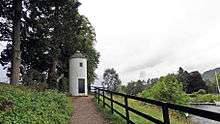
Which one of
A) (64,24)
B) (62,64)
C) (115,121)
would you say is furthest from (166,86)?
(115,121)

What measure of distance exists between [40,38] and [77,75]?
9545 millimetres

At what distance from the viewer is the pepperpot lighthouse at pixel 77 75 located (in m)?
38.4

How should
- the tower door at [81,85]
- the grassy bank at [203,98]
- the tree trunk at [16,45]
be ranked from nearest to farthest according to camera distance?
the tree trunk at [16,45] < the tower door at [81,85] < the grassy bank at [203,98]

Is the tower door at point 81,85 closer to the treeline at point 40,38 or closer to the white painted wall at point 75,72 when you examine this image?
the white painted wall at point 75,72

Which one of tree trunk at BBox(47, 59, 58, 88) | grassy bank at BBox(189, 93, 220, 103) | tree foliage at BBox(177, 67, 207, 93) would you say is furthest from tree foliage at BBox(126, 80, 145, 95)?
tree trunk at BBox(47, 59, 58, 88)

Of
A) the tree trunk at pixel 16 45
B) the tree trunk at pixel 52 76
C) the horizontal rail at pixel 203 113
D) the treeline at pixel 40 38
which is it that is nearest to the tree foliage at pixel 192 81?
the treeline at pixel 40 38

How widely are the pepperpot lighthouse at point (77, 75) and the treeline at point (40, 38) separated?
1.60m

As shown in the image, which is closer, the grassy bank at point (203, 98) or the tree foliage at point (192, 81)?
the grassy bank at point (203, 98)

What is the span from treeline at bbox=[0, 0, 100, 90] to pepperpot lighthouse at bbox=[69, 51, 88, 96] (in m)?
1.60

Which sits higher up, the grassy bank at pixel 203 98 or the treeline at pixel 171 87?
the treeline at pixel 171 87

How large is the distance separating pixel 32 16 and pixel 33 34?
4.16 meters

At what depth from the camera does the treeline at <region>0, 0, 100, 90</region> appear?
78.7 feet

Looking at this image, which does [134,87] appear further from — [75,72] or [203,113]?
[203,113]

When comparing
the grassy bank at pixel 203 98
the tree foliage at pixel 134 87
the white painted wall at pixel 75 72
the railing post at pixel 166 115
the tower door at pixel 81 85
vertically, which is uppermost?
the tree foliage at pixel 134 87
